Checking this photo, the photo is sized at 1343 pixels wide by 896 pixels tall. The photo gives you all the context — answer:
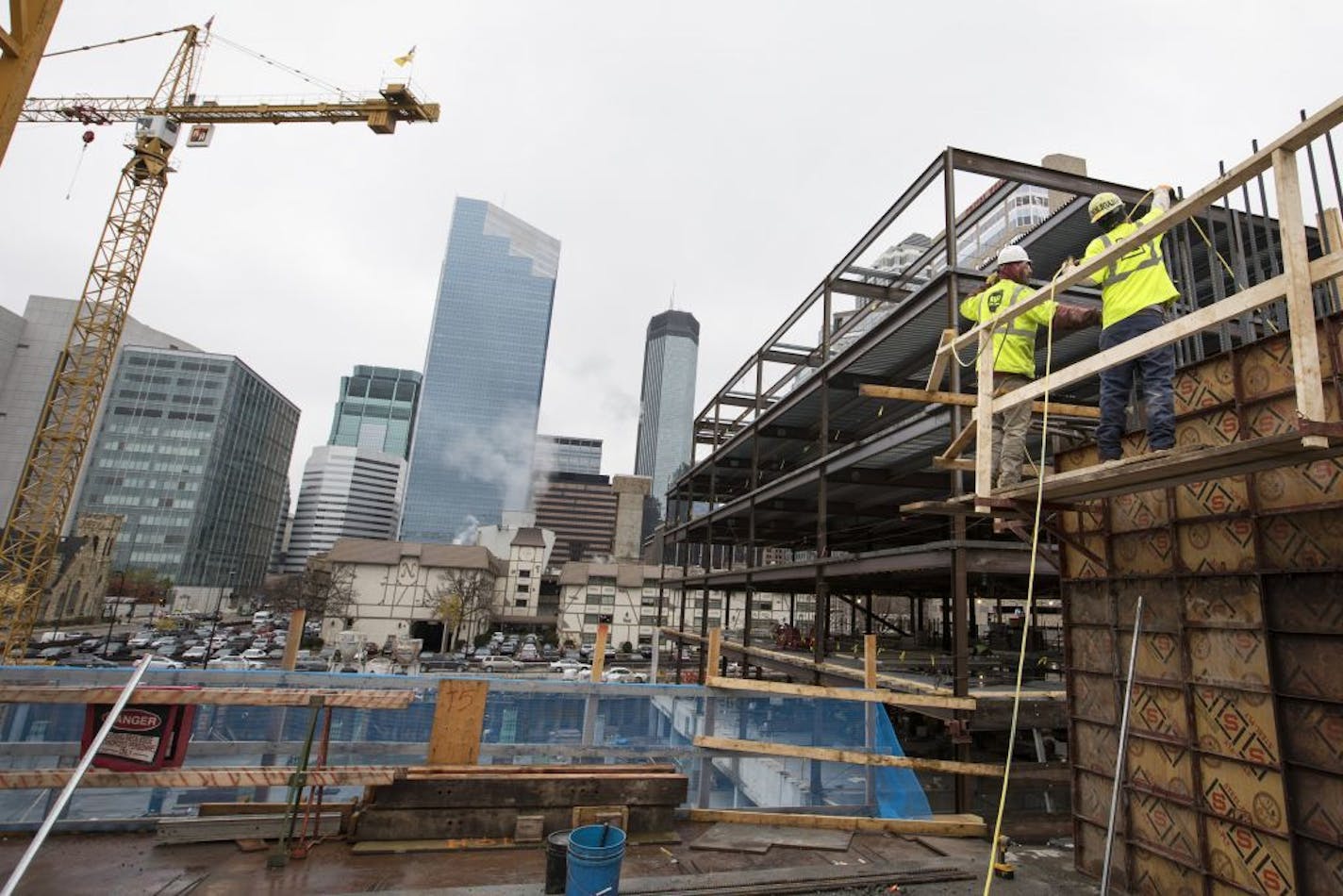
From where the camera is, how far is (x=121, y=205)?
3631cm

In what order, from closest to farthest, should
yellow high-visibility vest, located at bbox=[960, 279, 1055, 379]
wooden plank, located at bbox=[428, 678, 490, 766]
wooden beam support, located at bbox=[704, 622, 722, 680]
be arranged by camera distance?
yellow high-visibility vest, located at bbox=[960, 279, 1055, 379]
wooden plank, located at bbox=[428, 678, 490, 766]
wooden beam support, located at bbox=[704, 622, 722, 680]

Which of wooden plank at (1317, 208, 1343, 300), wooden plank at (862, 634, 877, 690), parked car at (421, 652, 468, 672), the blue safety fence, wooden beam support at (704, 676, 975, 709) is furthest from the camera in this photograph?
parked car at (421, 652, 468, 672)

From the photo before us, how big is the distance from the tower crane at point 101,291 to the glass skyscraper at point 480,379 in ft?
372

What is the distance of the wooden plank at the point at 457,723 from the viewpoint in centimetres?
660

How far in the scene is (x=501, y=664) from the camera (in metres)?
47.6

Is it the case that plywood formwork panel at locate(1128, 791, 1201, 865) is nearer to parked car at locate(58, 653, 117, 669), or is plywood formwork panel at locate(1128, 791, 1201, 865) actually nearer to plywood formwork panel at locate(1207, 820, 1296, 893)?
plywood formwork panel at locate(1207, 820, 1296, 893)

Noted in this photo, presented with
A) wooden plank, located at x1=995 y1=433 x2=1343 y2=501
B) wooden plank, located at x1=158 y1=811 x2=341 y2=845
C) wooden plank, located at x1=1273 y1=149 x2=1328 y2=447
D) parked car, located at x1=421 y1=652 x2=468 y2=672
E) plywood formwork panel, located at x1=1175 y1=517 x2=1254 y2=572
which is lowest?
parked car, located at x1=421 y1=652 x2=468 y2=672

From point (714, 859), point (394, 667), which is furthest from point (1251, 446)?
point (394, 667)

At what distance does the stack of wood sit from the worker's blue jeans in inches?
210

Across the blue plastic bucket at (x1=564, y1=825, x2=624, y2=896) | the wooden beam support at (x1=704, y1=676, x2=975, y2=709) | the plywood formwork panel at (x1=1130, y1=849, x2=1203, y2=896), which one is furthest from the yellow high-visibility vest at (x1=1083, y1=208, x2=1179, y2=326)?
the blue plastic bucket at (x1=564, y1=825, x2=624, y2=896)

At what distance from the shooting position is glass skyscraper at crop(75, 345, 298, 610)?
93000mm

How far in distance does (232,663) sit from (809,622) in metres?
49.2

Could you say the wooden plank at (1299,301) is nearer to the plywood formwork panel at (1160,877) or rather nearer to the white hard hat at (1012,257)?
the white hard hat at (1012,257)

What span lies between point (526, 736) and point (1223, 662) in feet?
21.4
